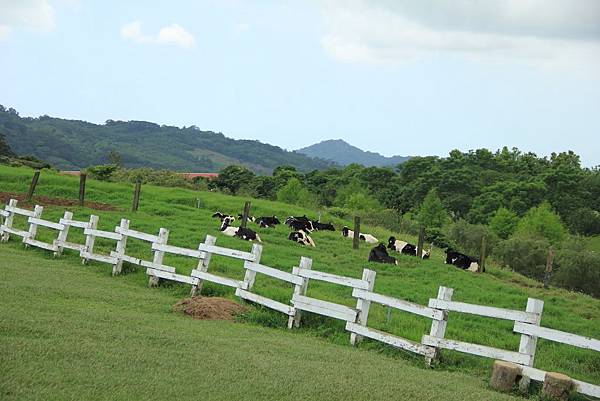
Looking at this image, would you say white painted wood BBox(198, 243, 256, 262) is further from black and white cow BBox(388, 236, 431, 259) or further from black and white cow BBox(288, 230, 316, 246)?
black and white cow BBox(388, 236, 431, 259)

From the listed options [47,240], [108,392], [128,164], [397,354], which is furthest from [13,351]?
[128,164]

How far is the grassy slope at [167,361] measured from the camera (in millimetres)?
6570

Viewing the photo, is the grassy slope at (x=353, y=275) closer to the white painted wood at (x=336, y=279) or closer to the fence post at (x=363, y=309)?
the fence post at (x=363, y=309)

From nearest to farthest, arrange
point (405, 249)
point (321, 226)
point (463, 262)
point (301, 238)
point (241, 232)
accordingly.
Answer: point (241, 232), point (463, 262), point (301, 238), point (405, 249), point (321, 226)

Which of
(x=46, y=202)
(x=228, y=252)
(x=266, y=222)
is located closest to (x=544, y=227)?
(x=266, y=222)

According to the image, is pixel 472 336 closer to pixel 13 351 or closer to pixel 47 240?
pixel 13 351

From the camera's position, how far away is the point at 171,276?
47.3 ft

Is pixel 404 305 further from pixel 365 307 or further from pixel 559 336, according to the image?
pixel 559 336

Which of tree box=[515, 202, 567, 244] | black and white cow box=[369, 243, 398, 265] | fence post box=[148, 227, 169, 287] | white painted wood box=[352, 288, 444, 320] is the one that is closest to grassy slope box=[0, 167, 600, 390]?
fence post box=[148, 227, 169, 287]

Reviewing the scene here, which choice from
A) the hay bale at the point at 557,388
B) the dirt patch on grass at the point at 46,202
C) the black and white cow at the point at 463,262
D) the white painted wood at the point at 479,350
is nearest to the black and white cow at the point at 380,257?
the black and white cow at the point at 463,262

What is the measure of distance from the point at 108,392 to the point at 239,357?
230 cm

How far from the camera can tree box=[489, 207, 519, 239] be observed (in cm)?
6769

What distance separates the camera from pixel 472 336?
538 inches

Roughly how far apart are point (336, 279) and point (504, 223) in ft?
198
